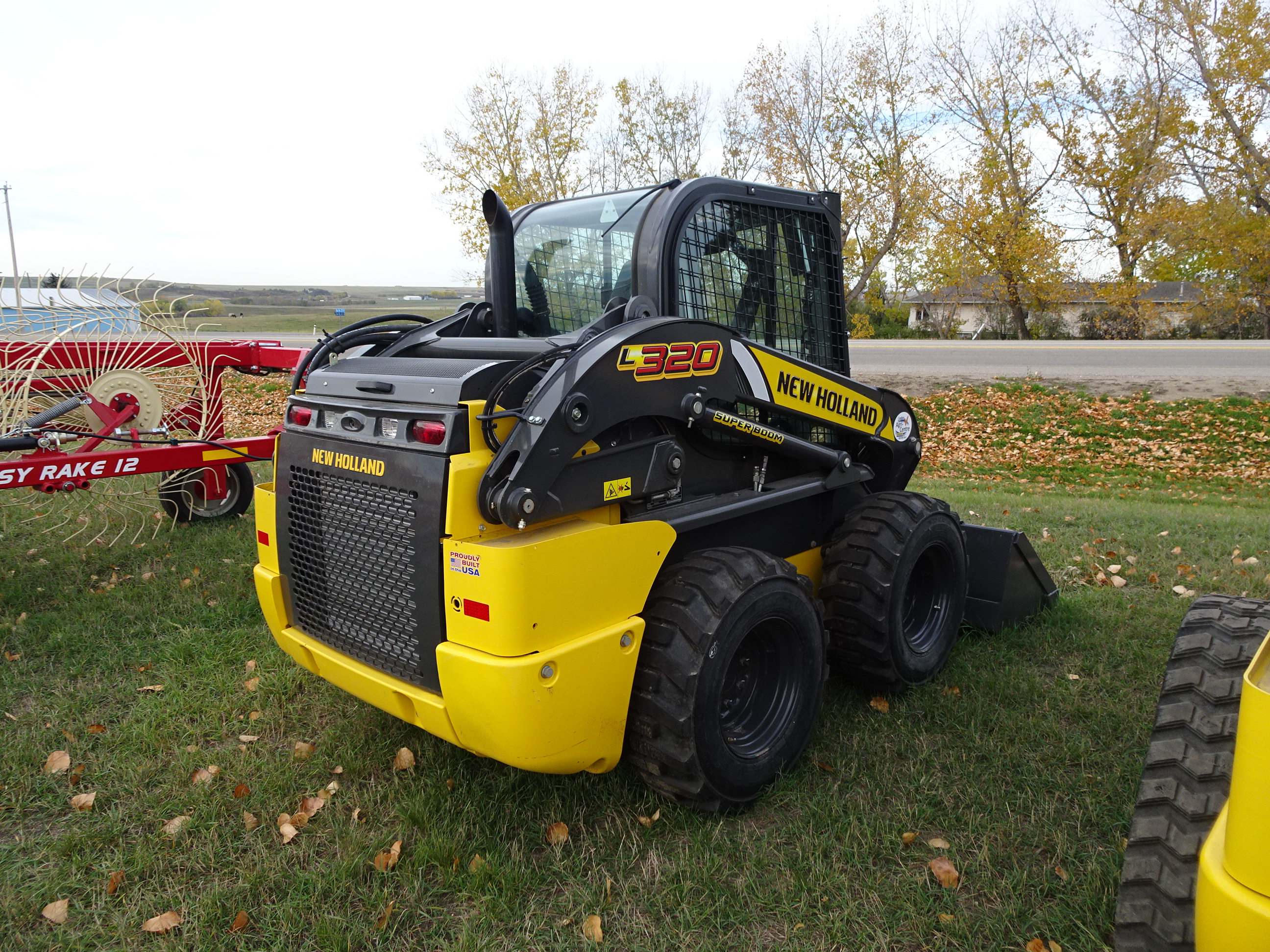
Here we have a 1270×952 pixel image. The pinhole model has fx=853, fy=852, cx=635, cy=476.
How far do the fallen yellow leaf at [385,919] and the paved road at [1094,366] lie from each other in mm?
12196

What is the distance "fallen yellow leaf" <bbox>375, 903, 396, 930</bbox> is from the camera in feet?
8.55

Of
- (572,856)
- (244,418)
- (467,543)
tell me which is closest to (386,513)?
(467,543)

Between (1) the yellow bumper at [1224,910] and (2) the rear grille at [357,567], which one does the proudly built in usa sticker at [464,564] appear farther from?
(1) the yellow bumper at [1224,910]

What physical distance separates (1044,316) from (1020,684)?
1013 inches

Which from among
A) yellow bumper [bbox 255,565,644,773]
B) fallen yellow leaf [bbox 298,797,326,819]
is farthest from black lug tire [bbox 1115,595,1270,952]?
fallen yellow leaf [bbox 298,797,326,819]

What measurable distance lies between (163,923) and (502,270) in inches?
105

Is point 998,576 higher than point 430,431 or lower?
lower

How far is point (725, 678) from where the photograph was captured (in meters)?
3.02

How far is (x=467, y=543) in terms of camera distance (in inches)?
104

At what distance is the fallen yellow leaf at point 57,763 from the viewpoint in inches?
137

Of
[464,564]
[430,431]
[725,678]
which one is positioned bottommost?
[725,678]

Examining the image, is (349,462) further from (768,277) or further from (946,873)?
(946,873)

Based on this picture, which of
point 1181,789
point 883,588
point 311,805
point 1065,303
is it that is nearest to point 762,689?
point 883,588

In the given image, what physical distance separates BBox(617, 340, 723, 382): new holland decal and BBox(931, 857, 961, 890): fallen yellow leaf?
6.05 feet
